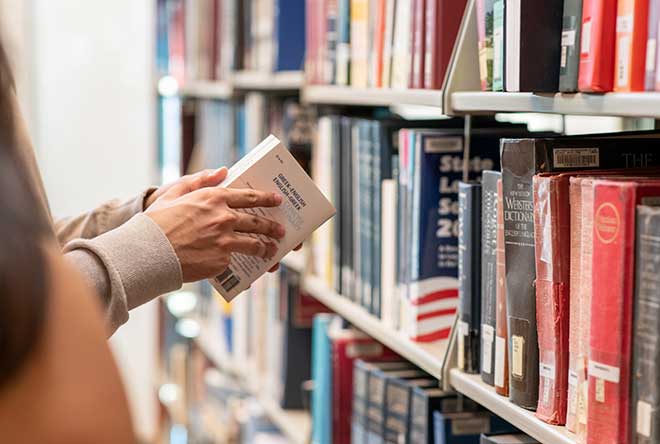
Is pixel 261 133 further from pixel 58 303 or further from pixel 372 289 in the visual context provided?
pixel 58 303

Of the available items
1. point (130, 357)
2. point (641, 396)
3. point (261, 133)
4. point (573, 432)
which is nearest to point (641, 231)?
point (641, 396)

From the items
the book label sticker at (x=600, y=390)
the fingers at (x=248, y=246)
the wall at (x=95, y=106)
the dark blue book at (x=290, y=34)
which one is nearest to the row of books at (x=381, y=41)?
the dark blue book at (x=290, y=34)

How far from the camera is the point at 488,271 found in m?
1.51

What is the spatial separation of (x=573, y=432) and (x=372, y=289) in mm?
827

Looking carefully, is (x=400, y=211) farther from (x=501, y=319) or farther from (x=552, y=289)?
(x=552, y=289)

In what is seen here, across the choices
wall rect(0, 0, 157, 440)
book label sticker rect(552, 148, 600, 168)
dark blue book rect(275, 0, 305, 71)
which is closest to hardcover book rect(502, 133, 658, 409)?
book label sticker rect(552, 148, 600, 168)

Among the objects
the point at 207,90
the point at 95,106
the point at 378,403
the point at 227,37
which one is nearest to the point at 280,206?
the point at 378,403

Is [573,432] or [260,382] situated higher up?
[573,432]

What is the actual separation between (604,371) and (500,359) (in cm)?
30

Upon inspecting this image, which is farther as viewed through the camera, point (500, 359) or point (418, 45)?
point (418, 45)

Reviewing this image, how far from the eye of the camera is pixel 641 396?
1130mm

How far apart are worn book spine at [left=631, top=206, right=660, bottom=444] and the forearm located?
63cm

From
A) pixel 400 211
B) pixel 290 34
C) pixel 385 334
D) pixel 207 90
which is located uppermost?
pixel 290 34

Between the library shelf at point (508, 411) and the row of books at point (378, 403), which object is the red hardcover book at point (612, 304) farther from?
the row of books at point (378, 403)
